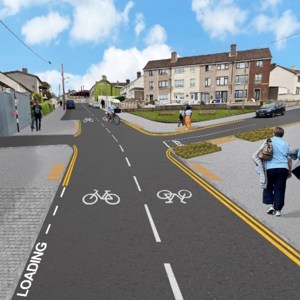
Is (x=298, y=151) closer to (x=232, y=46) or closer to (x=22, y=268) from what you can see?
(x=22, y=268)

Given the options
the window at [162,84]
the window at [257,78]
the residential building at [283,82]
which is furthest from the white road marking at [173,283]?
the window at [162,84]

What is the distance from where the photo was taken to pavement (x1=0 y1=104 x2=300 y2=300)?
5816 millimetres

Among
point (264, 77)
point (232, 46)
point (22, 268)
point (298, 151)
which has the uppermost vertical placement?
point (232, 46)

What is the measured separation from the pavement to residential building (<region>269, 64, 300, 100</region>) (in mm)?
49952

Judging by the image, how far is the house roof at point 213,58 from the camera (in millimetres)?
57375

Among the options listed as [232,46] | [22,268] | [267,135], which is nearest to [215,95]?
[232,46]

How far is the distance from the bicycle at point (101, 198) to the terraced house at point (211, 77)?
50.3 meters

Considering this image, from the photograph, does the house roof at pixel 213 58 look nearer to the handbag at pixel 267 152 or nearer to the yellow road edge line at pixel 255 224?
the yellow road edge line at pixel 255 224

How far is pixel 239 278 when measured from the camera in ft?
15.5

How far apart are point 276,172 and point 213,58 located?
6148 cm

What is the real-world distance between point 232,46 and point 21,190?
2406 inches

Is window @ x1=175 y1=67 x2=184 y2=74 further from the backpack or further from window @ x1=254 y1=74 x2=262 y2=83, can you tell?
the backpack

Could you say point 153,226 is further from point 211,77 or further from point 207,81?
point 207,81

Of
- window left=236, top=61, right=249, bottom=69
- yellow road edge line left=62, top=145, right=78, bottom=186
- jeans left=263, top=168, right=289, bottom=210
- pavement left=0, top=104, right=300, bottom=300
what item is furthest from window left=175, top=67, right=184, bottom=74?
jeans left=263, top=168, right=289, bottom=210
